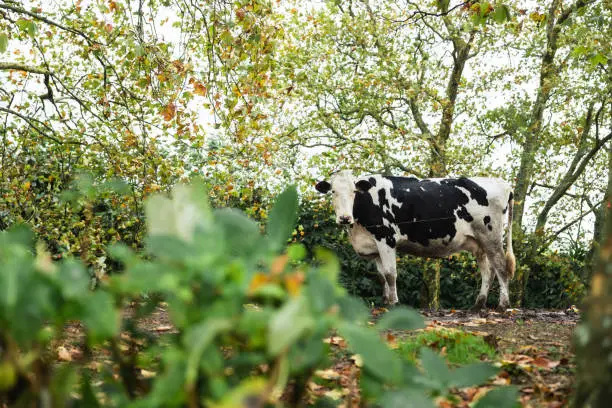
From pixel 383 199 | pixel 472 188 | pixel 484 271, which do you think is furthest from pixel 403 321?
pixel 484 271

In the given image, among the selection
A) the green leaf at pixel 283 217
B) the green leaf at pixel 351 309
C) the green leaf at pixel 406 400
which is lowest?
the green leaf at pixel 406 400

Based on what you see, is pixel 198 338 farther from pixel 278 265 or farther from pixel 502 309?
pixel 502 309

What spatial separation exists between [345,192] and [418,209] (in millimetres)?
1185

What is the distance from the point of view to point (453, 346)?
15.0ft

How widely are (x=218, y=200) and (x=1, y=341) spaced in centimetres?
809

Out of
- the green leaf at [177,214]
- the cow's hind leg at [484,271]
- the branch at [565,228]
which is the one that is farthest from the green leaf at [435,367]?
the branch at [565,228]

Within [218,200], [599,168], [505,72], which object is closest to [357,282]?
[218,200]

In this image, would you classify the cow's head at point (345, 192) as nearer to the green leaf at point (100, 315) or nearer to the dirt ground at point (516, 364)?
the dirt ground at point (516, 364)

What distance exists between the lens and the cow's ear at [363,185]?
8.90 meters

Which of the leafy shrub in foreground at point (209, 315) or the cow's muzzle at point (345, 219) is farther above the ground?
the cow's muzzle at point (345, 219)

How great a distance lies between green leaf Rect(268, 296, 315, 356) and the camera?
95 centimetres

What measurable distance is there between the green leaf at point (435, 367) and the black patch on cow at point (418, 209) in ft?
25.3

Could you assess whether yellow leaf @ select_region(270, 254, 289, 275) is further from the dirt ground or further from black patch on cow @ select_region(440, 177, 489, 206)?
black patch on cow @ select_region(440, 177, 489, 206)

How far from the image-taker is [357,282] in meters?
12.9
